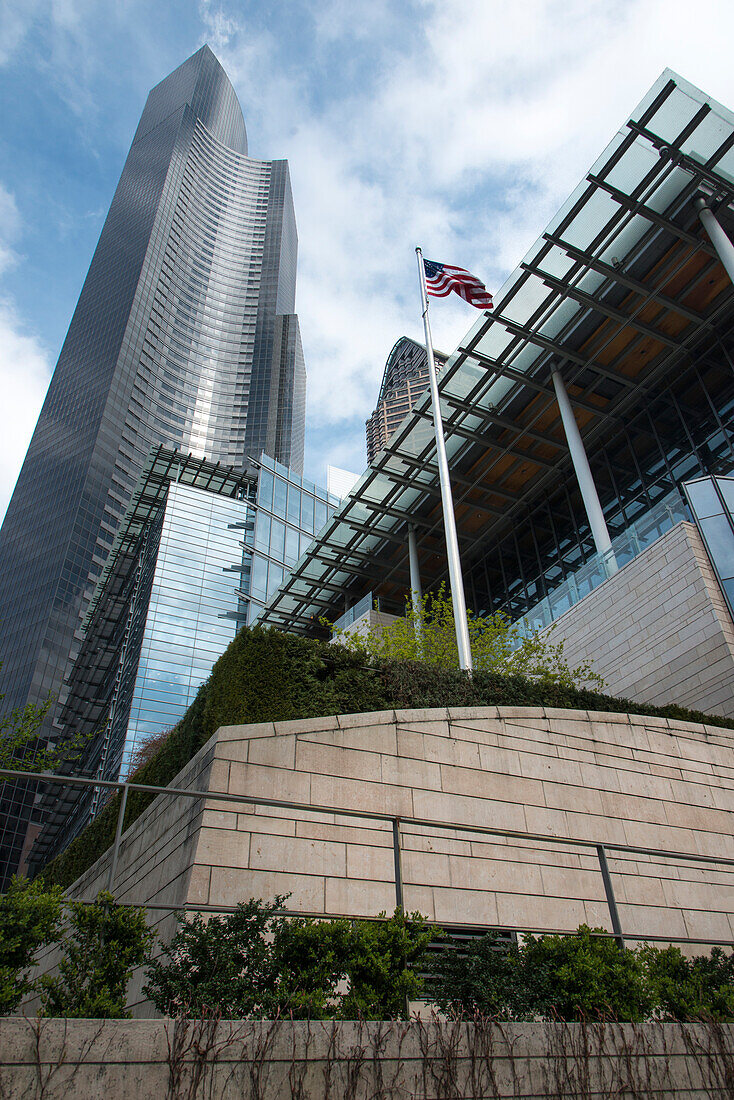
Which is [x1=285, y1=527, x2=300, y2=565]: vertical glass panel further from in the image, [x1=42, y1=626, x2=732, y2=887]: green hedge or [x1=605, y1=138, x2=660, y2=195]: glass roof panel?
[x1=42, y1=626, x2=732, y2=887]: green hedge

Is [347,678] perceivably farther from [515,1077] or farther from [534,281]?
[534,281]

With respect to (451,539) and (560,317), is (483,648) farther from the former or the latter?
(560,317)

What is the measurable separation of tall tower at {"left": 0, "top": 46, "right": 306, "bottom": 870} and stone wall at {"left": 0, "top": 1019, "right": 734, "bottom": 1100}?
85022mm

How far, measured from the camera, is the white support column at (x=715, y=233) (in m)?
20.8

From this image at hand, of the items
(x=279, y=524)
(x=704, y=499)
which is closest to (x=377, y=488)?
(x=704, y=499)

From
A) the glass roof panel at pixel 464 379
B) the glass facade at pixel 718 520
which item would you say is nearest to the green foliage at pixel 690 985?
the glass facade at pixel 718 520

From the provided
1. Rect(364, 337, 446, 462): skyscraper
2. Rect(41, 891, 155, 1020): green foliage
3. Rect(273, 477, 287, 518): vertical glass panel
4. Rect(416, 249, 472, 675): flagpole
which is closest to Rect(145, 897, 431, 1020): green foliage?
Rect(41, 891, 155, 1020): green foliage

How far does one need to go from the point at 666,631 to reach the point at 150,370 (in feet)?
424

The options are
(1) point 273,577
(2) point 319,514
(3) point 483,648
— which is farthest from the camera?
(2) point 319,514

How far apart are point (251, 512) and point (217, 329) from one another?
9491 cm

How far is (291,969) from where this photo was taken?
5402mm

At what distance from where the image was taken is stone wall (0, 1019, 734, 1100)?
3.88 m

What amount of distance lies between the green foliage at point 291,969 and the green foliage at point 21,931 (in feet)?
2.80

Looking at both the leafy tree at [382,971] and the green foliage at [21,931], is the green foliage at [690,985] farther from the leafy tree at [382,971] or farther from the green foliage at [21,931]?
the green foliage at [21,931]
